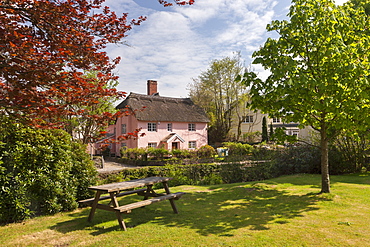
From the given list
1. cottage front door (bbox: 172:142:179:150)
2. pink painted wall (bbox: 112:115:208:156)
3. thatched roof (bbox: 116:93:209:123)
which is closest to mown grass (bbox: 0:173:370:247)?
pink painted wall (bbox: 112:115:208:156)

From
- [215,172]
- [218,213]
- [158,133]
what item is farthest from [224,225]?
[158,133]

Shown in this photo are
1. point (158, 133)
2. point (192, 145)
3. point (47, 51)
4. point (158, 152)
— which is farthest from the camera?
point (192, 145)

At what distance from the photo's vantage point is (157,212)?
758 centimetres

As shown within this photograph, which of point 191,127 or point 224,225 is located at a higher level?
point 191,127

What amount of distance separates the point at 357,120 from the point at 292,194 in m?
3.26

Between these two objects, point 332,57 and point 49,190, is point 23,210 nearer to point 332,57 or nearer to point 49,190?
point 49,190

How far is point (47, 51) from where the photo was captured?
5.05 meters

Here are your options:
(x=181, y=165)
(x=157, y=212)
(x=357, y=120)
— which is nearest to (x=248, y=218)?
(x=157, y=212)

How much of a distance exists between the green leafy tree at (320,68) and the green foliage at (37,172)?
616cm

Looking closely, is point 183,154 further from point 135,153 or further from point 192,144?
point 192,144

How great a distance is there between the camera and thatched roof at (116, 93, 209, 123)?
107 feet

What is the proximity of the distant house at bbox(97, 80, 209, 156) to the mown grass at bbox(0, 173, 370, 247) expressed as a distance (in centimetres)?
2331

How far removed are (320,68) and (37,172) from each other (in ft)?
28.8

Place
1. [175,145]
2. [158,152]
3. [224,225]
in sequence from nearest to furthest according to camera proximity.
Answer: [224,225]
[158,152]
[175,145]
